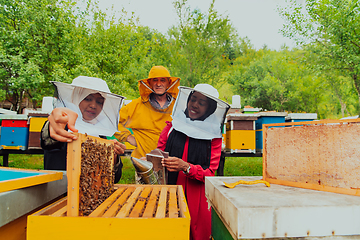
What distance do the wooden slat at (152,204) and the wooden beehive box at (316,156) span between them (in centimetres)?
70

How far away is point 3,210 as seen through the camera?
99 cm

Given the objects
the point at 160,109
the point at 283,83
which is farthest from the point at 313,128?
the point at 283,83

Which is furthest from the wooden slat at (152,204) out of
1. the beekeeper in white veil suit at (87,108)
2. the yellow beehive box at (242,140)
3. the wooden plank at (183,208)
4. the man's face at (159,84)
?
the yellow beehive box at (242,140)

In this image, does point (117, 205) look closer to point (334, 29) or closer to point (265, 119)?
point (265, 119)

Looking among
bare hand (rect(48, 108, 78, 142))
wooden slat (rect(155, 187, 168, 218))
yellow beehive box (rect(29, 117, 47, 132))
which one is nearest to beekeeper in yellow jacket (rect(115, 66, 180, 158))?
wooden slat (rect(155, 187, 168, 218))

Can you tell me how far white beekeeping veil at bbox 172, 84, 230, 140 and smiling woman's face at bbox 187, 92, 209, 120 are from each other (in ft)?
0.13

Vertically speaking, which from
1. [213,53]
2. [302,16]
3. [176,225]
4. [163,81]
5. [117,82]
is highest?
[302,16]

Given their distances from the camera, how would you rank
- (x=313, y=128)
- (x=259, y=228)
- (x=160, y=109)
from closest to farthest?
1. (x=259, y=228)
2. (x=313, y=128)
3. (x=160, y=109)

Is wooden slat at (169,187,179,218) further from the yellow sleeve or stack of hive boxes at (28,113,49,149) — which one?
stack of hive boxes at (28,113,49,149)

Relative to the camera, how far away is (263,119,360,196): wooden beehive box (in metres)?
1.00

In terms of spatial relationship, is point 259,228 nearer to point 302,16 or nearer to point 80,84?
point 80,84

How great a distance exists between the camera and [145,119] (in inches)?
118

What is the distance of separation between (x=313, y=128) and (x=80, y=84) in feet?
6.15

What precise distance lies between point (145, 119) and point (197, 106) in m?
0.89
